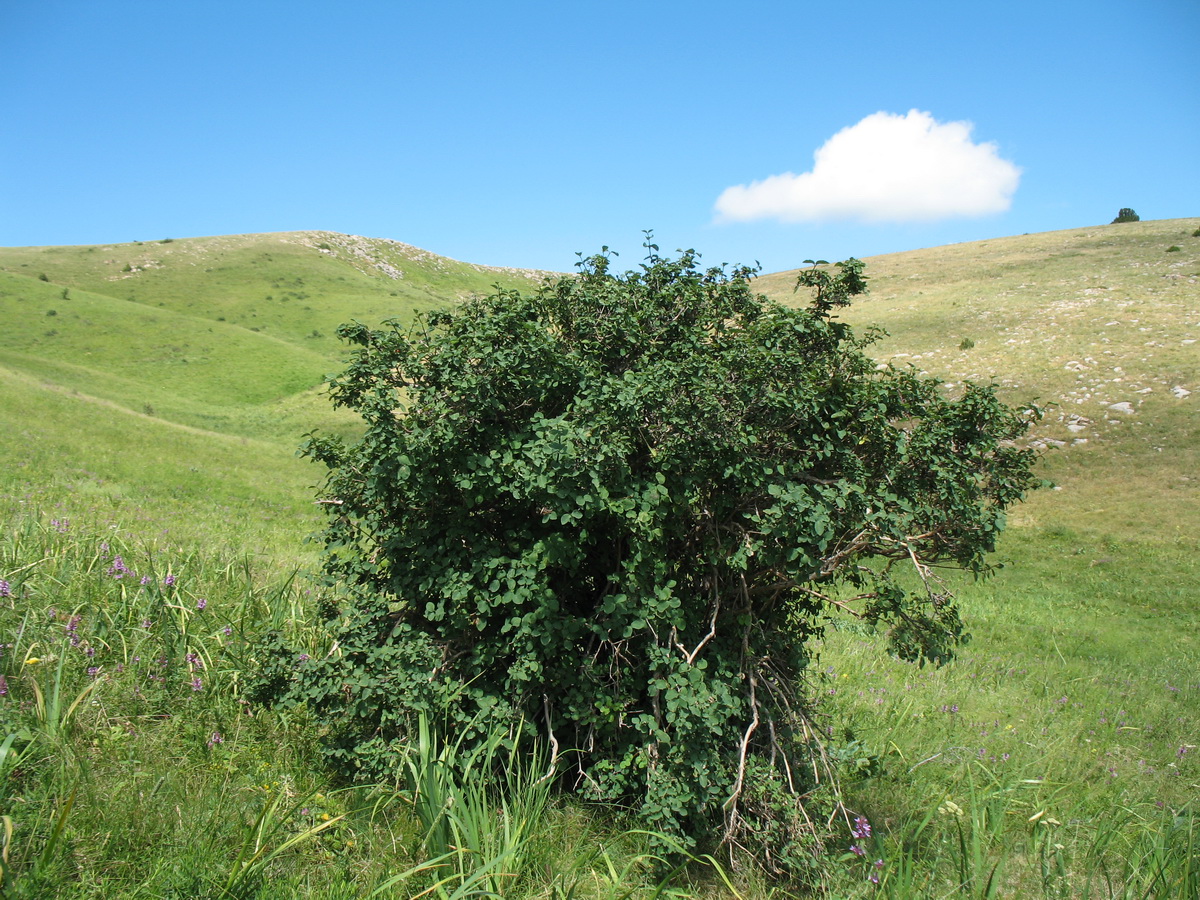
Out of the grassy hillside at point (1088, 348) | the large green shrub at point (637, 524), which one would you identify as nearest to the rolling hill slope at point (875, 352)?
the grassy hillside at point (1088, 348)

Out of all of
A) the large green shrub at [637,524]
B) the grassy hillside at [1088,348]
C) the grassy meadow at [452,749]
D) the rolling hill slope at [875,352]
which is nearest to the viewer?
the grassy meadow at [452,749]

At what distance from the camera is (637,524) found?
4.27 m

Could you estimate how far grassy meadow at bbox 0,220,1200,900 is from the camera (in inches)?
154

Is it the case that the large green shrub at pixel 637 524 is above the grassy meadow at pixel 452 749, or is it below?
above

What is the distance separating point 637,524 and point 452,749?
1.59m

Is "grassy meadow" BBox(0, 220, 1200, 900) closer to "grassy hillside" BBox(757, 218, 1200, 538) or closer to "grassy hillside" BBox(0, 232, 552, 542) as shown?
"grassy hillside" BBox(757, 218, 1200, 538)

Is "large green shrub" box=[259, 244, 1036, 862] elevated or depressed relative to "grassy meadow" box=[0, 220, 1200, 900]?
elevated

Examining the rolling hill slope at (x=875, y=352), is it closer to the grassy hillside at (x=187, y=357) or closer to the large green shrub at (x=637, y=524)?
the grassy hillside at (x=187, y=357)

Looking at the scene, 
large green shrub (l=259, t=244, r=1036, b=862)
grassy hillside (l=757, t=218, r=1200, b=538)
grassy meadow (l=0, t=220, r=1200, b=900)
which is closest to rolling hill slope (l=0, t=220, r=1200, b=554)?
grassy hillside (l=757, t=218, r=1200, b=538)

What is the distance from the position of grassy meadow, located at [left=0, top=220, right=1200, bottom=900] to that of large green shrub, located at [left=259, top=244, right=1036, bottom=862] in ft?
1.37

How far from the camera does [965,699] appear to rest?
30.6ft

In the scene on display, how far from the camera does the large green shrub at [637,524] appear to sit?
4328 millimetres

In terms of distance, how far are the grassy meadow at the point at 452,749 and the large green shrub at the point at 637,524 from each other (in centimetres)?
42

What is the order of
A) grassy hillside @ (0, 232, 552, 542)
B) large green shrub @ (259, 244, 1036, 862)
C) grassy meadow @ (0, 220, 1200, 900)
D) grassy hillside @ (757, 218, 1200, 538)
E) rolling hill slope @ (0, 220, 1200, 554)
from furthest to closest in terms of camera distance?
grassy hillside @ (757, 218, 1200, 538) < rolling hill slope @ (0, 220, 1200, 554) < grassy hillside @ (0, 232, 552, 542) < large green shrub @ (259, 244, 1036, 862) < grassy meadow @ (0, 220, 1200, 900)
